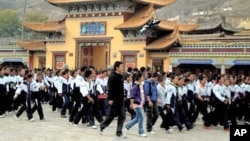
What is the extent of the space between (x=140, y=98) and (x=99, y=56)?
22.2 meters

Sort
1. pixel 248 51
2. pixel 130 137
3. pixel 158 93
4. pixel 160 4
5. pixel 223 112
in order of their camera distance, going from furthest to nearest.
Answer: pixel 160 4 → pixel 248 51 → pixel 223 112 → pixel 158 93 → pixel 130 137

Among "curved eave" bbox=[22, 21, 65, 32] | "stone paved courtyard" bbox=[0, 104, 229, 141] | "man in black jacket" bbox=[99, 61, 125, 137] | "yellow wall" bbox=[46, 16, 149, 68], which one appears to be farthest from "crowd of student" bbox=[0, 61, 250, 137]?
"curved eave" bbox=[22, 21, 65, 32]

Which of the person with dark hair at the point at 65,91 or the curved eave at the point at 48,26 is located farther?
the curved eave at the point at 48,26

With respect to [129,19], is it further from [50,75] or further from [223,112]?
[223,112]

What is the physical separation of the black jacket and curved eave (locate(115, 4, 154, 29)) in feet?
55.1

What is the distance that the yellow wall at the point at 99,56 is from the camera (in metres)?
32.5

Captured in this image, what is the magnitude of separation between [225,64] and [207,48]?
155 centimetres

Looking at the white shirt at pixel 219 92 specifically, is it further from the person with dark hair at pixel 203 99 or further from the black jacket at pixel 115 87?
the black jacket at pixel 115 87

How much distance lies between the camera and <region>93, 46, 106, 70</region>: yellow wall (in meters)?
32.5

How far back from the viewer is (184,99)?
12.8m

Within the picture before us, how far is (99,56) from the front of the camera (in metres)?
32.7

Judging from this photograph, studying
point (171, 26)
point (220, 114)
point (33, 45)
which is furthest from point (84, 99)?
point (33, 45)

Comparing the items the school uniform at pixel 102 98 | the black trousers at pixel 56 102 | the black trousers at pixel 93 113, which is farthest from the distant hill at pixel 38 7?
the black trousers at pixel 93 113

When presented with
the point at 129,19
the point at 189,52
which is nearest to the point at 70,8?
the point at 129,19
